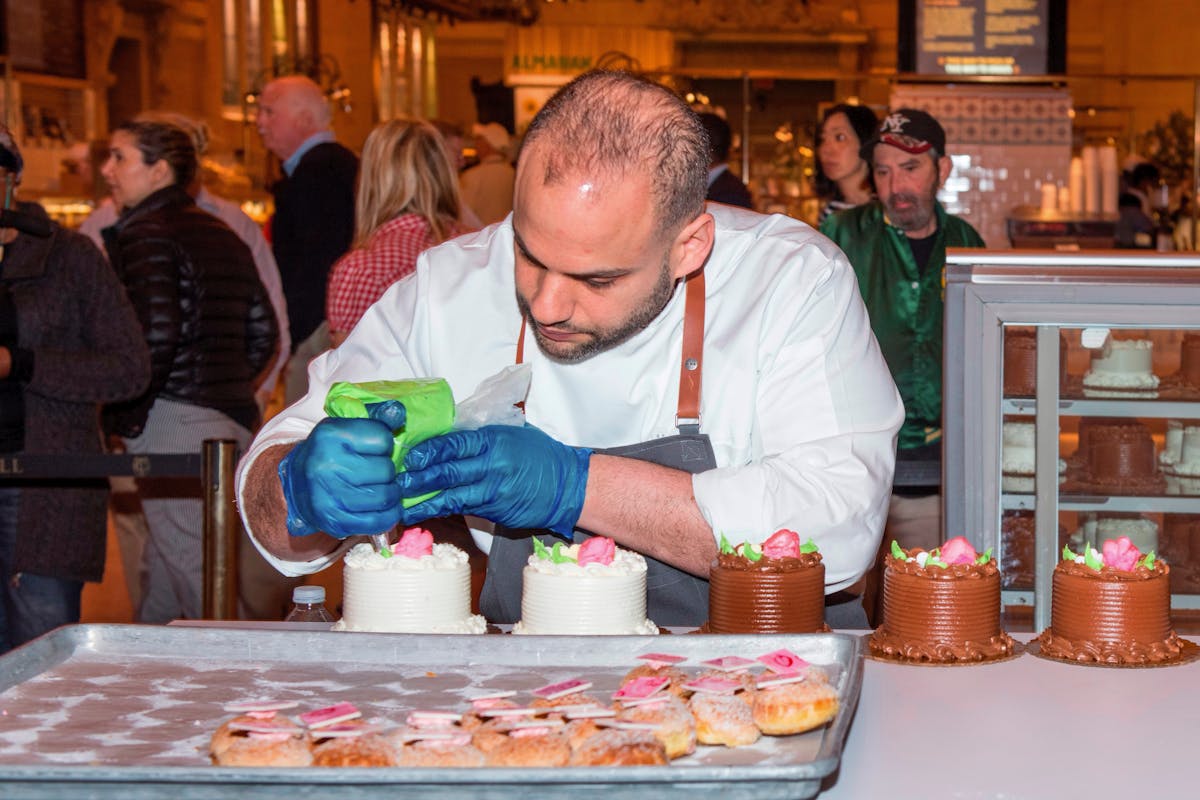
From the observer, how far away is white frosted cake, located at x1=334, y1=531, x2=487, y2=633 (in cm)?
174

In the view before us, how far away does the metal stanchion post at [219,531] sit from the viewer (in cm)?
287

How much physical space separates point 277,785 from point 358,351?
3.77 feet

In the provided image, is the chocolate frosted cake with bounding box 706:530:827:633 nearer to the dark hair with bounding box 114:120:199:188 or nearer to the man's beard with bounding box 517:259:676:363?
the man's beard with bounding box 517:259:676:363

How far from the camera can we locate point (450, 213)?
4508mm

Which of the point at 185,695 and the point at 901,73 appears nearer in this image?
the point at 185,695

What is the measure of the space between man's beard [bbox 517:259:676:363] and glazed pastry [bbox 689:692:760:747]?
67 cm

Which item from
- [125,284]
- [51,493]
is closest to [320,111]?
[125,284]

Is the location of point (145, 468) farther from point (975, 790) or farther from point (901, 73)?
point (901, 73)

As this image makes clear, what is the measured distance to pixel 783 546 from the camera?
1739 mm

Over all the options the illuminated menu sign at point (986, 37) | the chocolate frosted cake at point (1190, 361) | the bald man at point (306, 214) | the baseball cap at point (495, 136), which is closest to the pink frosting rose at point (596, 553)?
the chocolate frosted cake at point (1190, 361)

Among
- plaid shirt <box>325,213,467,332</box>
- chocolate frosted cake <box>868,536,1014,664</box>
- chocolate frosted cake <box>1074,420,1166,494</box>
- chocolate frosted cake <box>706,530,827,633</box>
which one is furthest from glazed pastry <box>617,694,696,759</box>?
plaid shirt <box>325,213,467,332</box>

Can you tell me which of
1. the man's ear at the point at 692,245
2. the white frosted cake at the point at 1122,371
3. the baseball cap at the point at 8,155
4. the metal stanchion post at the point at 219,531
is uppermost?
the baseball cap at the point at 8,155

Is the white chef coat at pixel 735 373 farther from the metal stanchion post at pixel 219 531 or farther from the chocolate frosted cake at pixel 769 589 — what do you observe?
the metal stanchion post at pixel 219 531

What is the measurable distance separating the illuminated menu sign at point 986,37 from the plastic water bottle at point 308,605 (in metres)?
6.19
